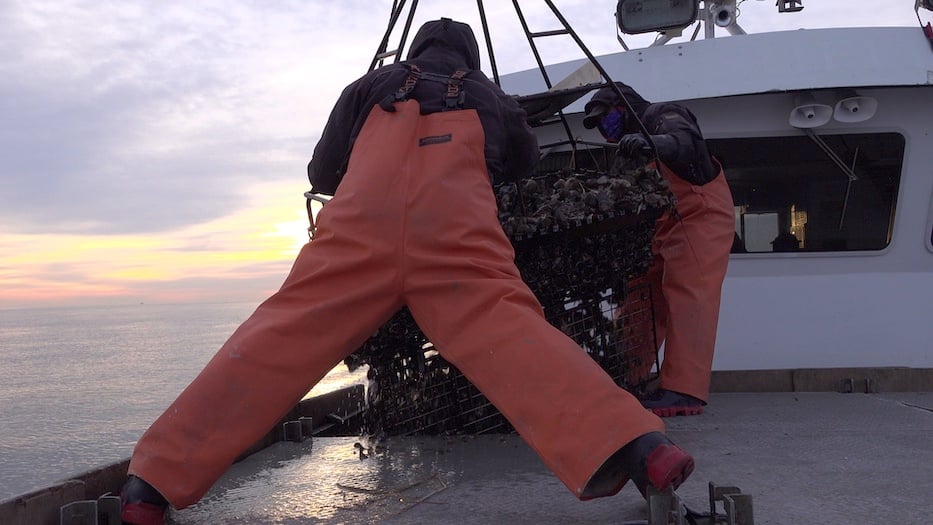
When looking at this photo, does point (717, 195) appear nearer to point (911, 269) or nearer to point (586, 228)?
point (586, 228)

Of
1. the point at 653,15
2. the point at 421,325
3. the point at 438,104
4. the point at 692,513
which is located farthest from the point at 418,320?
the point at 653,15

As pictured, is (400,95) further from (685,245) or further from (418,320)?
(685,245)

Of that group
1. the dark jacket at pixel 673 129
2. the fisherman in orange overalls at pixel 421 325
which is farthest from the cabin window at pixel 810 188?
the fisherman in orange overalls at pixel 421 325

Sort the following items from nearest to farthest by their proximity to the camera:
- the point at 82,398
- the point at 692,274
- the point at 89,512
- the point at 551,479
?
the point at 89,512
the point at 551,479
the point at 692,274
the point at 82,398

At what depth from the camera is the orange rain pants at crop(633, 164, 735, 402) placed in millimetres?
4047

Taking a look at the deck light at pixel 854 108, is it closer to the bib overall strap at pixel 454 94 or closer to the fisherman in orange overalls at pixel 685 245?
the fisherman in orange overalls at pixel 685 245

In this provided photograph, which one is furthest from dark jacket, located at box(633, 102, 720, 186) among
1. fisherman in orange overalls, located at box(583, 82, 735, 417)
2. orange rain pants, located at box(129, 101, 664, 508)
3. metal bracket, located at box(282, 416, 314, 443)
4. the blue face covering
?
metal bracket, located at box(282, 416, 314, 443)

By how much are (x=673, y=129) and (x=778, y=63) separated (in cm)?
153

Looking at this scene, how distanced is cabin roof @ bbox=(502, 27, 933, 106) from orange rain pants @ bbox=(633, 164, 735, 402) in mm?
981

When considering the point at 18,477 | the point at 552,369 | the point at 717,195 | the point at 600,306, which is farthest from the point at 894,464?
the point at 18,477

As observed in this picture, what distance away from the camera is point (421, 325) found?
2359 mm

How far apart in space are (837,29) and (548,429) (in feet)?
13.3

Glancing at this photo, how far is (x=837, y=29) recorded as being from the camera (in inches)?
205

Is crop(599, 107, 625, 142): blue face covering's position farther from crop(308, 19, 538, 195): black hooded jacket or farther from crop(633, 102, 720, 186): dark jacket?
crop(308, 19, 538, 195): black hooded jacket
